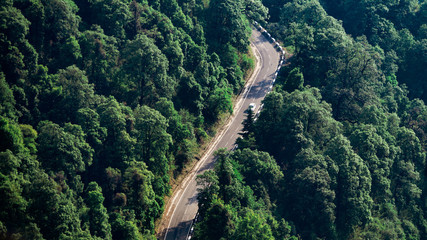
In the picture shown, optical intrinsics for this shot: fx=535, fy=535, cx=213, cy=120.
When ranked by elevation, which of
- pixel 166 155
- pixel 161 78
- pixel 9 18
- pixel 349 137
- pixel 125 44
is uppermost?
pixel 9 18

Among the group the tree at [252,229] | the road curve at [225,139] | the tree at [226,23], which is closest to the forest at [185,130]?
the tree at [252,229]

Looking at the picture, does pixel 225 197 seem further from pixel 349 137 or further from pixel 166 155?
pixel 349 137

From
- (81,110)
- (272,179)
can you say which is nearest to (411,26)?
(272,179)

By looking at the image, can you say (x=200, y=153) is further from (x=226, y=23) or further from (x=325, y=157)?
(x=226, y=23)

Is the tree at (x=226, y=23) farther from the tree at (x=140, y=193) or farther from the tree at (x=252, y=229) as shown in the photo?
the tree at (x=252, y=229)

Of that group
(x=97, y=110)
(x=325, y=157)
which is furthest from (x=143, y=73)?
(x=325, y=157)

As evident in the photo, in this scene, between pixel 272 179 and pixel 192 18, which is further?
pixel 192 18
